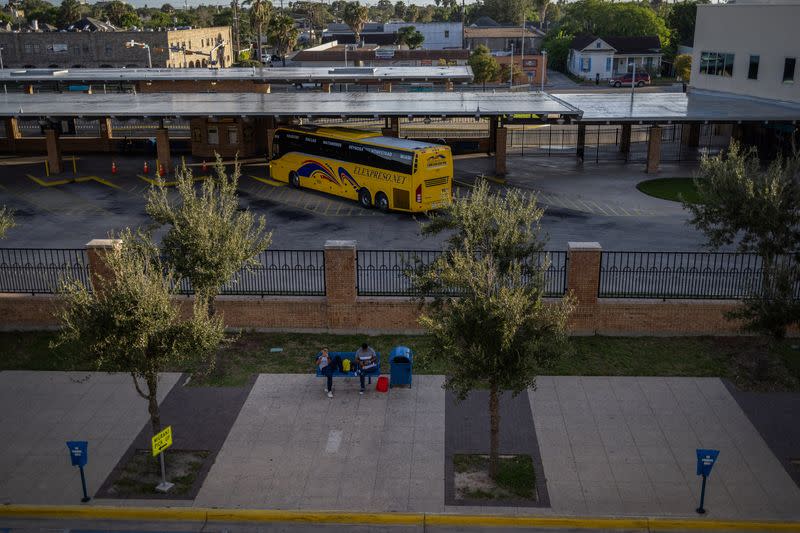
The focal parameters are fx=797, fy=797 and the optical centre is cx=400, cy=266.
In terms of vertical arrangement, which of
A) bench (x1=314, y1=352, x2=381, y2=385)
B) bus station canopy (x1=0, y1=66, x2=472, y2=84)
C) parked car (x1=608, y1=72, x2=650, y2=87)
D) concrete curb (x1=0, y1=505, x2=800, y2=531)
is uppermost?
bus station canopy (x1=0, y1=66, x2=472, y2=84)

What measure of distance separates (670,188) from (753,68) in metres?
15.9

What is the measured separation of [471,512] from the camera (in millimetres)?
13070

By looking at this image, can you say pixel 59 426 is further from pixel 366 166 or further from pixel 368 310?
pixel 366 166

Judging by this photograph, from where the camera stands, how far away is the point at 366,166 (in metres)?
33.7

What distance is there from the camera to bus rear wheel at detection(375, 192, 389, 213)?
109 ft

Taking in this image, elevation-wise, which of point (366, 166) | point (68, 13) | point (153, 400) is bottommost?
point (153, 400)

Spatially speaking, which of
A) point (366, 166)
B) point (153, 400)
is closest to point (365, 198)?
point (366, 166)

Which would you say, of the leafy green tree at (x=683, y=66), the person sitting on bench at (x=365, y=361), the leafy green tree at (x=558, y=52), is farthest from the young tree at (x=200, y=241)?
the leafy green tree at (x=558, y=52)

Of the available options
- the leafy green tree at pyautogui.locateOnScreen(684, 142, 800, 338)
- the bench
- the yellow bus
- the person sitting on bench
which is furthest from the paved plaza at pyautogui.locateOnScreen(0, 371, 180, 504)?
the yellow bus

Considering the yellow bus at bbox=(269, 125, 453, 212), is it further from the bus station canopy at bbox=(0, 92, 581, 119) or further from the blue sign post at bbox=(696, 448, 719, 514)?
the blue sign post at bbox=(696, 448, 719, 514)

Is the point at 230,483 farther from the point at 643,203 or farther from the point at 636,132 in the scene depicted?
the point at 636,132

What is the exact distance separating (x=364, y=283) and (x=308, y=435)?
6142 mm

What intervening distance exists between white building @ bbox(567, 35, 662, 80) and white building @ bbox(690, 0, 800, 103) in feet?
147

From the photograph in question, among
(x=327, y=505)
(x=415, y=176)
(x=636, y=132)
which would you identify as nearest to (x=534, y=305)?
(x=327, y=505)
